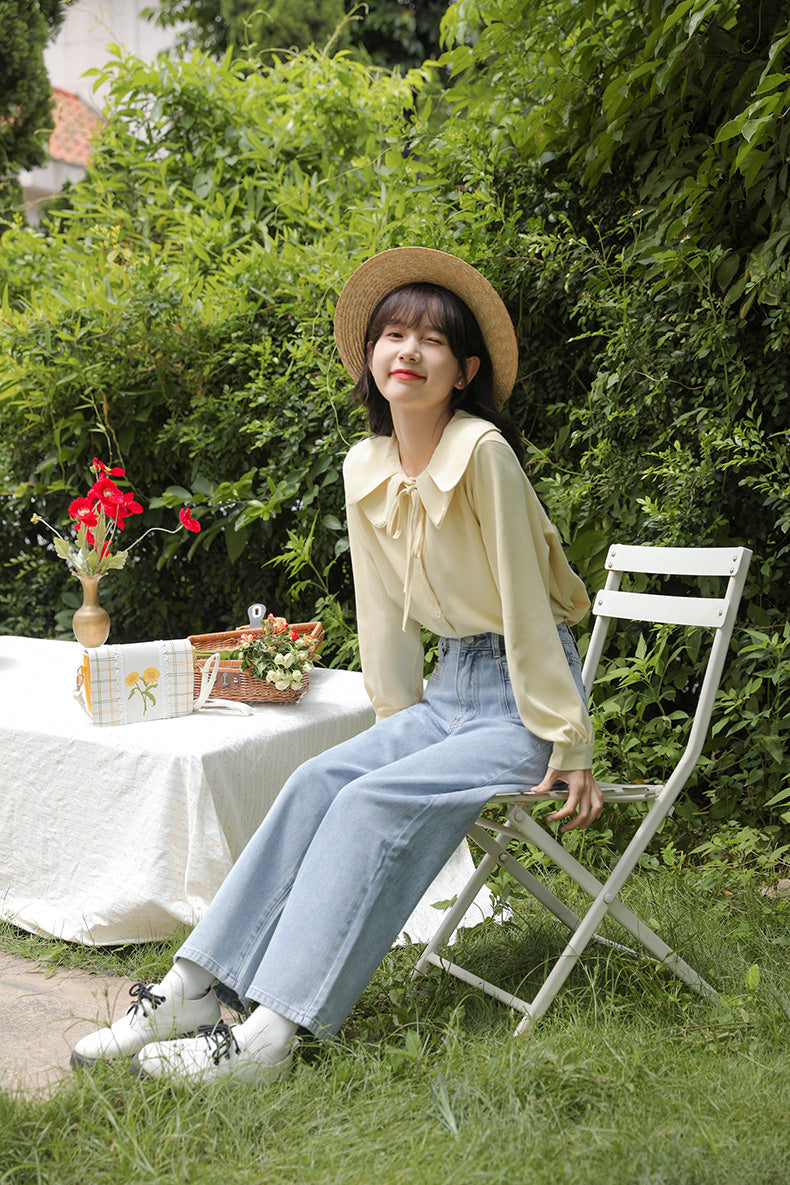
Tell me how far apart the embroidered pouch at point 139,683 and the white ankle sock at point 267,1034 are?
3.75ft

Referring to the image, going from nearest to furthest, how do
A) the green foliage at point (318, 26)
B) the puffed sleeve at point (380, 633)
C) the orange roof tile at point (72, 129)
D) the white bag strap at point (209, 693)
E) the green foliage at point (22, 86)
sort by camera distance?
the puffed sleeve at point (380, 633)
the white bag strap at point (209, 693)
the green foliage at point (22, 86)
the green foliage at point (318, 26)
the orange roof tile at point (72, 129)

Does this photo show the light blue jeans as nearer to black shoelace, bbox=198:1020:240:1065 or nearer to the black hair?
black shoelace, bbox=198:1020:240:1065

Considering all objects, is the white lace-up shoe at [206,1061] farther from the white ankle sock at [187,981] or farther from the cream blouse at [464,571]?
the cream blouse at [464,571]

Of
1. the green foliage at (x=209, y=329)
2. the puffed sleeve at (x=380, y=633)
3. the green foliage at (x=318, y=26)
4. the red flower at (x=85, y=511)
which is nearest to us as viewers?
the puffed sleeve at (x=380, y=633)

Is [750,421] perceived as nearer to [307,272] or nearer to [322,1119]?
→ [307,272]

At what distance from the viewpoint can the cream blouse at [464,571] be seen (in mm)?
2221

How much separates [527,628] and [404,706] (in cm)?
50

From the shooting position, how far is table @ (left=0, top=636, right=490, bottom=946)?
2723 millimetres

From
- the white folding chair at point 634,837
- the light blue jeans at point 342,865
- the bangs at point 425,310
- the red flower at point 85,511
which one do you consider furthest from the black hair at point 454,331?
the red flower at point 85,511

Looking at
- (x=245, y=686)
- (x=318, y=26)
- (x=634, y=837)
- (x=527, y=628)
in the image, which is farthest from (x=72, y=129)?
(x=634, y=837)

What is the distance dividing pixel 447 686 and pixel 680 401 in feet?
4.59

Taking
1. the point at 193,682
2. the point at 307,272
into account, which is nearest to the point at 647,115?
the point at 307,272

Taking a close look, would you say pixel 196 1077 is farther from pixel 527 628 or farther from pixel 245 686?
pixel 245 686

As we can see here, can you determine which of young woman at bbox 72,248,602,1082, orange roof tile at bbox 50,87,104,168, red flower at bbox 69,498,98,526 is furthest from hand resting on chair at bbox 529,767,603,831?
orange roof tile at bbox 50,87,104,168
